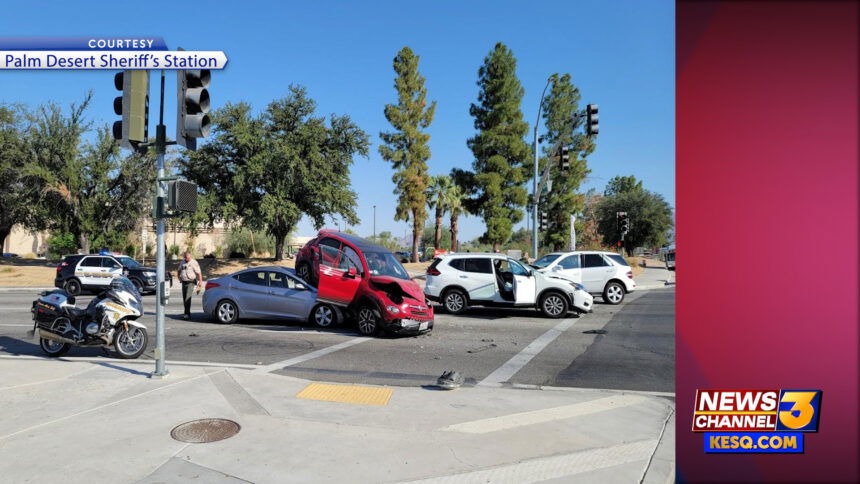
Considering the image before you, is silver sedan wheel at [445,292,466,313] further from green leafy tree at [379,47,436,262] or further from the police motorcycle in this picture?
green leafy tree at [379,47,436,262]

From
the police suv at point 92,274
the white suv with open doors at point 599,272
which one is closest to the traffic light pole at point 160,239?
the white suv with open doors at point 599,272

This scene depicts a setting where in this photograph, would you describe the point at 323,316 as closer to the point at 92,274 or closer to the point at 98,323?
the point at 98,323

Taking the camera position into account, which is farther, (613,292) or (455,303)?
(613,292)

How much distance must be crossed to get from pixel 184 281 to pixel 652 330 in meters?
11.7

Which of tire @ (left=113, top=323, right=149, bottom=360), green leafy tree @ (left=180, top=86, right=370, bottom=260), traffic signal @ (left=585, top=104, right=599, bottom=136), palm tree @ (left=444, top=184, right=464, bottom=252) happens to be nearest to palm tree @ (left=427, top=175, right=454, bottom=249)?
palm tree @ (left=444, top=184, right=464, bottom=252)

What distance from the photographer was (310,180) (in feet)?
106

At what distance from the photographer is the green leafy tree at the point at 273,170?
3153 cm

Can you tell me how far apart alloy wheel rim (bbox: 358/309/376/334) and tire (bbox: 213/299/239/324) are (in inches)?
140

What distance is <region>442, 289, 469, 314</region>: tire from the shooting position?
15.2m

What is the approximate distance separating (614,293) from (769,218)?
55.6 feet

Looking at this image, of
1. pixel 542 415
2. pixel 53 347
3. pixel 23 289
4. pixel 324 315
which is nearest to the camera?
pixel 542 415

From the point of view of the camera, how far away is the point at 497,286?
1484 cm

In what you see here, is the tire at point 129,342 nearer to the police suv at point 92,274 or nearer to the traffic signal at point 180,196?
the traffic signal at point 180,196

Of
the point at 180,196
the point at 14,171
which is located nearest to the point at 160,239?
the point at 180,196
